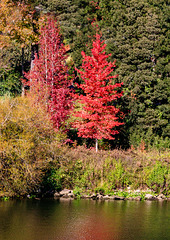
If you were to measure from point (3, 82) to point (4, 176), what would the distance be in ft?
58.1

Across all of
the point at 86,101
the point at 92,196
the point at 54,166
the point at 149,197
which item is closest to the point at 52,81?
the point at 86,101

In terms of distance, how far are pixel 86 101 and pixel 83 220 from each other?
10.5 m

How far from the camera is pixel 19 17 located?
27.6 metres

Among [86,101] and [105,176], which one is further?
[86,101]

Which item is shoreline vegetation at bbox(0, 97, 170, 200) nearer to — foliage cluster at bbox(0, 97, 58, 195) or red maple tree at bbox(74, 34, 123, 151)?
foliage cluster at bbox(0, 97, 58, 195)

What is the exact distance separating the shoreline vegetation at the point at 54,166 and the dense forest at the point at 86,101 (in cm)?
5

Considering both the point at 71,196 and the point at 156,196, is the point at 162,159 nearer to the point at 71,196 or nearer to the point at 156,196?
the point at 156,196

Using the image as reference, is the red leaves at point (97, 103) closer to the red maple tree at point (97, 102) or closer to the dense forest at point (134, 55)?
the red maple tree at point (97, 102)

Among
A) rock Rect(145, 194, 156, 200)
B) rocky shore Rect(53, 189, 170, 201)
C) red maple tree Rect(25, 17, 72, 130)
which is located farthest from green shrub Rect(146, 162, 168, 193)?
red maple tree Rect(25, 17, 72, 130)

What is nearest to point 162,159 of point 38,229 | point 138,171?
point 138,171

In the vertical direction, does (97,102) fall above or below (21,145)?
above

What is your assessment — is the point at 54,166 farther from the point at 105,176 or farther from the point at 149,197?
the point at 149,197

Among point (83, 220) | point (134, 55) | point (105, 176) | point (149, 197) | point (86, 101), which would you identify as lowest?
point (83, 220)

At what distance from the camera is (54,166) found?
17109 millimetres
